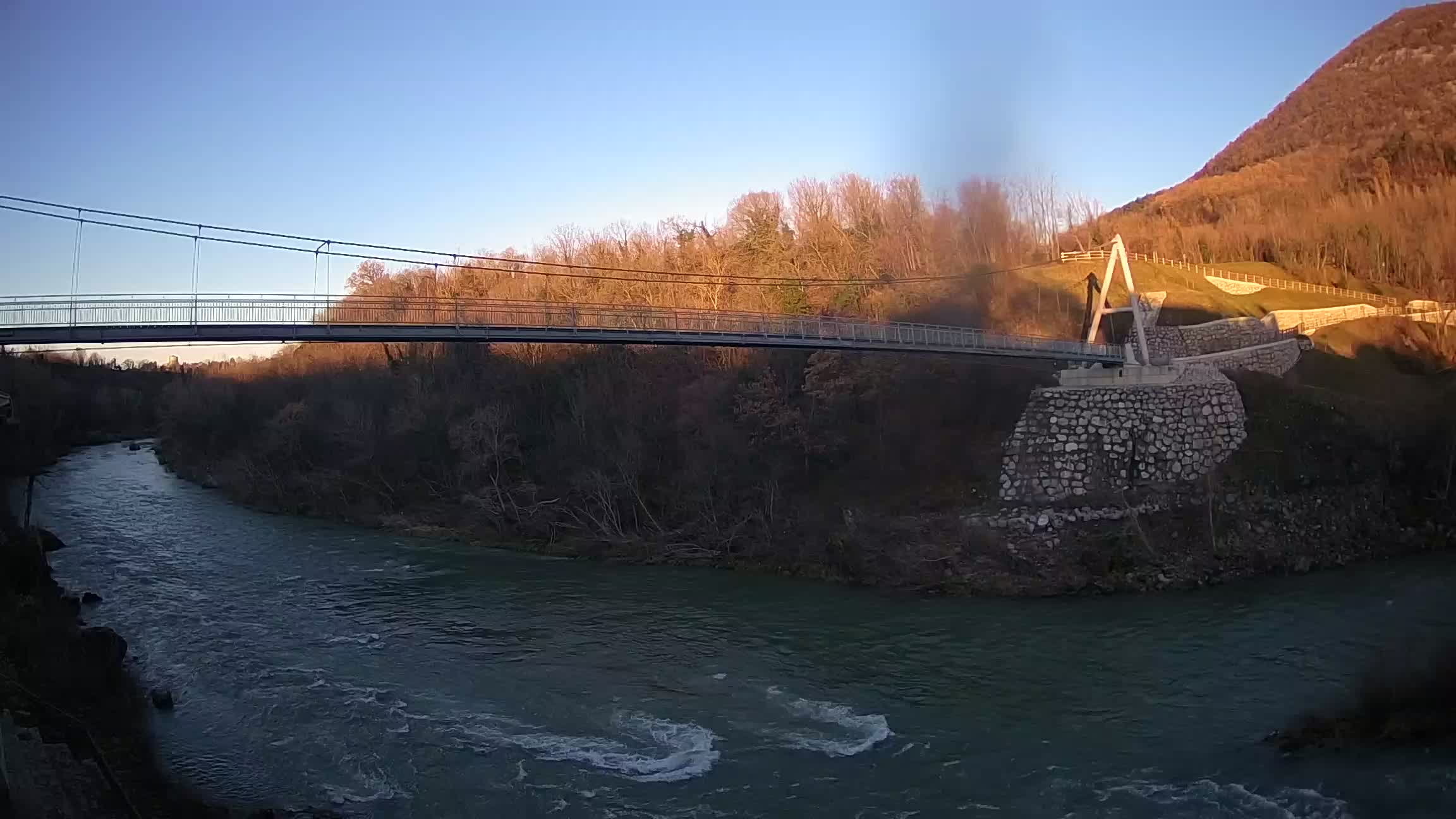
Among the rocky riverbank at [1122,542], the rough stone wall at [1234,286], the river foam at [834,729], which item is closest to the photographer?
the river foam at [834,729]

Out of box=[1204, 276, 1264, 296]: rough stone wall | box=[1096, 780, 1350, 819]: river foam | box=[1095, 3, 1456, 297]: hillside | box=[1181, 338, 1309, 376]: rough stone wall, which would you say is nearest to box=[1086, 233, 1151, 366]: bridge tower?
box=[1181, 338, 1309, 376]: rough stone wall

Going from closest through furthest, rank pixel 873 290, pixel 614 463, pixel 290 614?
pixel 290 614
pixel 614 463
pixel 873 290

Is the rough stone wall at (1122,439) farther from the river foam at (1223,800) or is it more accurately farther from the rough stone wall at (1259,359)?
the river foam at (1223,800)

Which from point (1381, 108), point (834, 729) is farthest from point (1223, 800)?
point (1381, 108)

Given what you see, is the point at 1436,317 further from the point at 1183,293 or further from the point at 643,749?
the point at 643,749

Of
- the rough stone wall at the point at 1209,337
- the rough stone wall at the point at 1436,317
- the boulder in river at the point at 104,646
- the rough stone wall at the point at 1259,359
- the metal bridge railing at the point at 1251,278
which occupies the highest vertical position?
the metal bridge railing at the point at 1251,278

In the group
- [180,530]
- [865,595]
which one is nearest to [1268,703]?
[865,595]

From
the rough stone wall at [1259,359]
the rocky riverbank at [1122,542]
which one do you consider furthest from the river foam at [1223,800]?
the rough stone wall at [1259,359]

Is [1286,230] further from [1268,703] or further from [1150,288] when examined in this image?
[1268,703]
